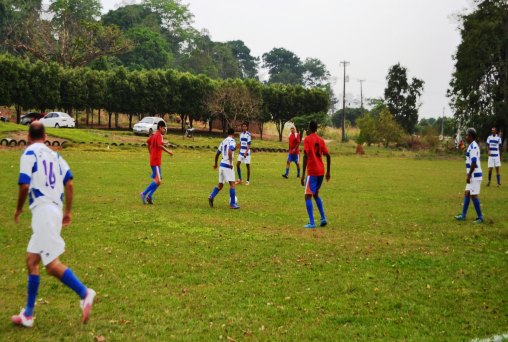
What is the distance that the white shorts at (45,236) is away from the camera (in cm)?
574

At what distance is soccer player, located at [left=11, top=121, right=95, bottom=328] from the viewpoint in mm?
5742

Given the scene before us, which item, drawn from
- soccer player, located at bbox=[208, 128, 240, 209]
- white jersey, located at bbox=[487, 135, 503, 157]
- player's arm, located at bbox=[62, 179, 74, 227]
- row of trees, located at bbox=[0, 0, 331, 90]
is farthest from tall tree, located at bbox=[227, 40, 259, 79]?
player's arm, located at bbox=[62, 179, 74, 227]

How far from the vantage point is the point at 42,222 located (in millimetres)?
5754

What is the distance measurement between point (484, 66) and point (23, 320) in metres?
51.5

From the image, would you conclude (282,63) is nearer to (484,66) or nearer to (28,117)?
(484,66)

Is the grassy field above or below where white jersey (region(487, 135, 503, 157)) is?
below

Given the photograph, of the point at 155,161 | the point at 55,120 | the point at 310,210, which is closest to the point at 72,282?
the point at 310,210

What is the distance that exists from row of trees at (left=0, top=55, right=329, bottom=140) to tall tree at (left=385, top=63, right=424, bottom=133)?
9.93 m

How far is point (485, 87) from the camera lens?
5134 centimetres

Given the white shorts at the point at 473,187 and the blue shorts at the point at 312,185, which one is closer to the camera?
the blue shorts at the point at 312,185

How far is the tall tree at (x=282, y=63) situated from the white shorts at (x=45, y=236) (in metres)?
121

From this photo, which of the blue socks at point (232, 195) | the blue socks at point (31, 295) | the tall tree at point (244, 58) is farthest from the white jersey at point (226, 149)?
the tall tree at point (244, 58)

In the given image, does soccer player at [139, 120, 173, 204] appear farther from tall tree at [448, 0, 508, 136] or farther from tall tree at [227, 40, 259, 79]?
tall tree at [227, 40, 259, 79]

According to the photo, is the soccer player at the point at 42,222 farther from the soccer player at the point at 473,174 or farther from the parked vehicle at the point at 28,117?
the parked vehicle at the point at 28,117
